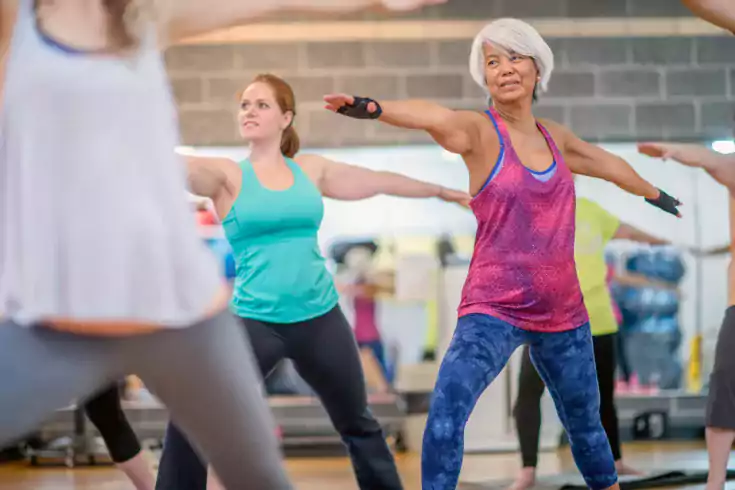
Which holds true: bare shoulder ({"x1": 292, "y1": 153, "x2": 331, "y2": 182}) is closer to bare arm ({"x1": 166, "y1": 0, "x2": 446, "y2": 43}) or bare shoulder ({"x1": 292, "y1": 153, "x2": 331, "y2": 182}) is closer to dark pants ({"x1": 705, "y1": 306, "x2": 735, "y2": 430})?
dark pants ({"x1": 705, "y1": 306, "x2": 735, "y2": 430})

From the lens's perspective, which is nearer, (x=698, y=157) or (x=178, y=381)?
(x=178, y=381)

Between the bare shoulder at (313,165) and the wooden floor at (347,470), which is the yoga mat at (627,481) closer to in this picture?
the wooden floor at (347,470)

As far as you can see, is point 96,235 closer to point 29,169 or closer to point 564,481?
point 29,169

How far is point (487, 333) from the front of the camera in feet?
9.23

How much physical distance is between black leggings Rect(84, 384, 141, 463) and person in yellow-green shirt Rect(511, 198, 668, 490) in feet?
5.75

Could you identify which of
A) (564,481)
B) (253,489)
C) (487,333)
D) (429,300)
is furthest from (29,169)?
(429,300)

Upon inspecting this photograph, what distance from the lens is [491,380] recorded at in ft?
9.21

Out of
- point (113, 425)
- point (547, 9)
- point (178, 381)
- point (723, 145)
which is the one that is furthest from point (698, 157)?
point (723, 145)

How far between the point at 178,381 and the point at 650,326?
556 centimetres

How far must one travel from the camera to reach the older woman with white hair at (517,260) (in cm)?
282

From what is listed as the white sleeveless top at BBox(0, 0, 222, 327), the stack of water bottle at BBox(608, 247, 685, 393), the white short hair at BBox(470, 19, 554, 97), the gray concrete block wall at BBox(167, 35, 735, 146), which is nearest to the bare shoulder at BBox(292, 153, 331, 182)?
the white short hair at BBox(470, 19, 554, 97)

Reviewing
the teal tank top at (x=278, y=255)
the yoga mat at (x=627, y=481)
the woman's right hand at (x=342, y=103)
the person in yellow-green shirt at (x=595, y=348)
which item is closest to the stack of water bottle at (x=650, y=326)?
the yoga mat at (x=627, y=481)

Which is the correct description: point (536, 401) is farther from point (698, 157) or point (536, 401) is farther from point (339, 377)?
point (339, 377)

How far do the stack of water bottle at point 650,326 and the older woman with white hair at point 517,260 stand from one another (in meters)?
3.94
